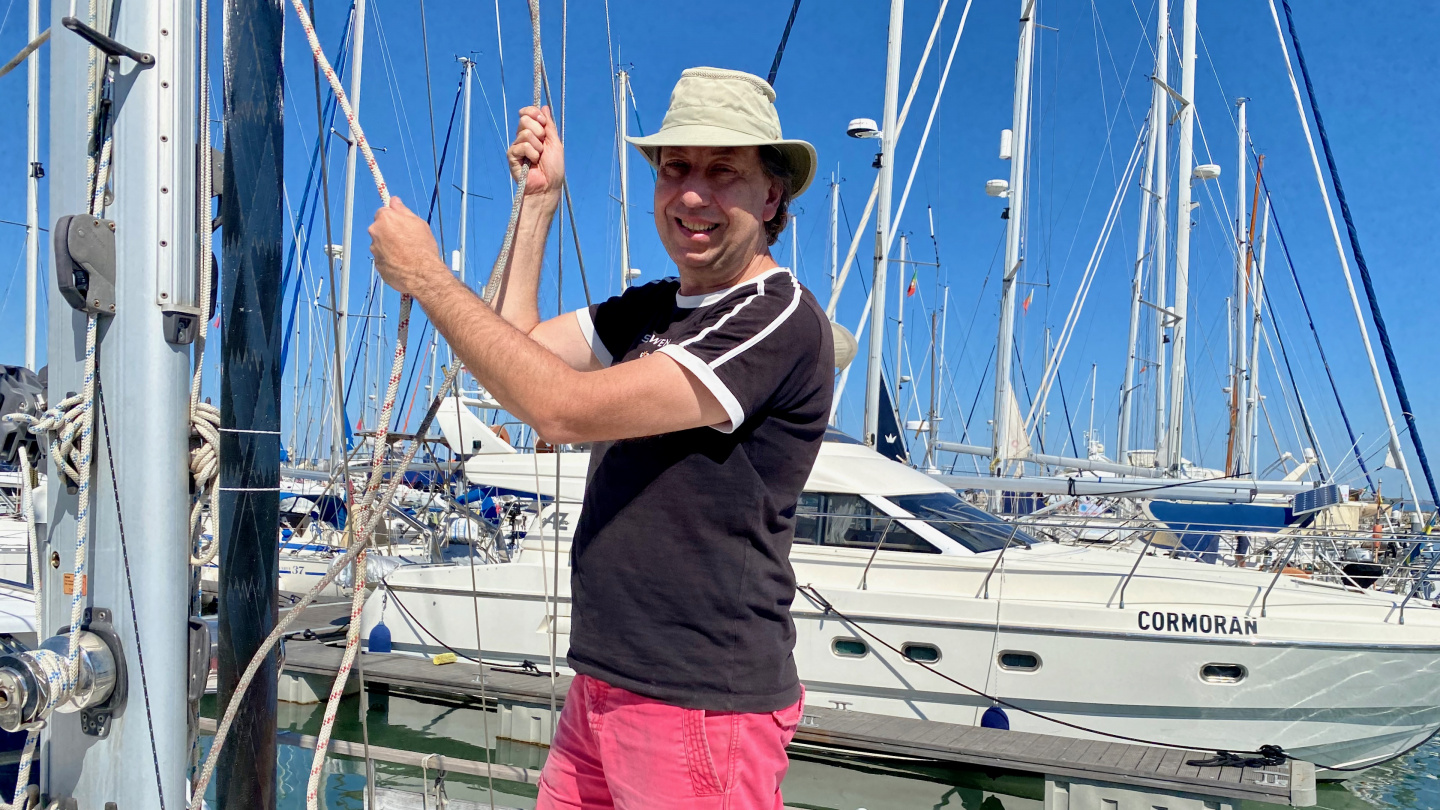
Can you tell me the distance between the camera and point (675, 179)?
1.72 metres

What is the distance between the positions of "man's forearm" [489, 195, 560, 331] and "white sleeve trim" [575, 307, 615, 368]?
0.09 metres

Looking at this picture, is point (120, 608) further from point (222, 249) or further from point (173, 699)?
point (222, 249)

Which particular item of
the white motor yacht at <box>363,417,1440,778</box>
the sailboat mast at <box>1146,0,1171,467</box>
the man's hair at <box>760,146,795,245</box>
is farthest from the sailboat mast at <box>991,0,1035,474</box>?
the man's hair at <box>760,146,795,245</box>

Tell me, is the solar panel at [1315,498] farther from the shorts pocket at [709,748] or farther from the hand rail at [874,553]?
the shorts pocket at [709,748]

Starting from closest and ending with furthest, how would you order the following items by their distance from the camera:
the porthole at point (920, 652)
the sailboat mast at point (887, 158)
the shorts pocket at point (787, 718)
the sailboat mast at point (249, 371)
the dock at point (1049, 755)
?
the shorts pocket at point (787, 718) < the sailboat mast at point (249, 371) < the dock at point (1049, 755) < the porthole at point (920, 652) < the sailboat mast at point (887, 158)

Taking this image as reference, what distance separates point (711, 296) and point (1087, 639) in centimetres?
549

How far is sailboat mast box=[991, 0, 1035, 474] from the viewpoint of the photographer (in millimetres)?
12930

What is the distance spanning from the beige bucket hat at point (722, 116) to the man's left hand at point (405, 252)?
0.42 meters

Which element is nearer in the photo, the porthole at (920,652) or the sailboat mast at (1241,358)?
the porthole at (920,652)

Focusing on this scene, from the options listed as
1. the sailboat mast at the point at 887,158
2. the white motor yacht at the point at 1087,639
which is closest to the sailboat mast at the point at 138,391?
the white motor yacht at the point at 1087,639

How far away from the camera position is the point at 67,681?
1679 millimetres

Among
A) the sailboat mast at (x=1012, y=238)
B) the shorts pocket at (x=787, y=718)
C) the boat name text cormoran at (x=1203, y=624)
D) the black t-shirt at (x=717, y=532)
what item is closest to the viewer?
the black t-shirt at (x=717, y=532)

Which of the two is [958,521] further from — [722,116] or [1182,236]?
[1182,236]

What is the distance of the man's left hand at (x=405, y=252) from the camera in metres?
1.47
